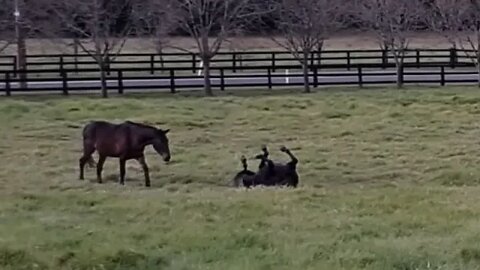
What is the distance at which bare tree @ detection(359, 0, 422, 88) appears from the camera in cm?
3628

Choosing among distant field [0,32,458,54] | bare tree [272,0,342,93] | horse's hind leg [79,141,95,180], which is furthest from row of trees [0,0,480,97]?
horse's hind leg [79,141,95,180]

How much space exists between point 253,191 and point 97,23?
20408 millimetres

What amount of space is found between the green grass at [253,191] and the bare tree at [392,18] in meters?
8.25

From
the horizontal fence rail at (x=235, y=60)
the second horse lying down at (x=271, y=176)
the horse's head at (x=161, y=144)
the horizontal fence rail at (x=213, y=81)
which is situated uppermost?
the horizontal fence rail at (x=235, y=60)

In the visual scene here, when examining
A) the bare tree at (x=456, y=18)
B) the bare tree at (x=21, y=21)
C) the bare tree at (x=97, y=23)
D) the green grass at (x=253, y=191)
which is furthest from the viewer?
the bare tree at (x=456, y=18)

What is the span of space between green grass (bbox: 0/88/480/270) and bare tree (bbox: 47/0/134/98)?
3.98 metres

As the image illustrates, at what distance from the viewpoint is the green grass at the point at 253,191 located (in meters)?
7.83

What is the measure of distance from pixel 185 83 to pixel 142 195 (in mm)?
20553

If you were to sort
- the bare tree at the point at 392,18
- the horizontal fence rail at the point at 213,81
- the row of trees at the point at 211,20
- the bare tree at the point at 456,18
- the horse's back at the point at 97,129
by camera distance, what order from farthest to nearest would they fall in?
the bare tree at the point at 456,18, the bare tree at the point at 392,18, the row of trees at the point at 211,20, the horizontal fence rail at the point at 213,81, the horse's back at the point at 97,129

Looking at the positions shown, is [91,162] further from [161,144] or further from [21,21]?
[21,21]

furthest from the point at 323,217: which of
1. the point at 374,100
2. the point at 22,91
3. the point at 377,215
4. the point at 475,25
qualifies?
the point at 475,25

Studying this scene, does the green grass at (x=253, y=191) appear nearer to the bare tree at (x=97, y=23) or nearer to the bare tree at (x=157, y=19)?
the bare tree at (x=97, y=23)

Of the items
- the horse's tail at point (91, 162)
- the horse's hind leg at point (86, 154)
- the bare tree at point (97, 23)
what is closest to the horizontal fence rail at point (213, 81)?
the bare tree at point (97, 23)

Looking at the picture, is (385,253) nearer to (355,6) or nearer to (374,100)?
(374,100)
